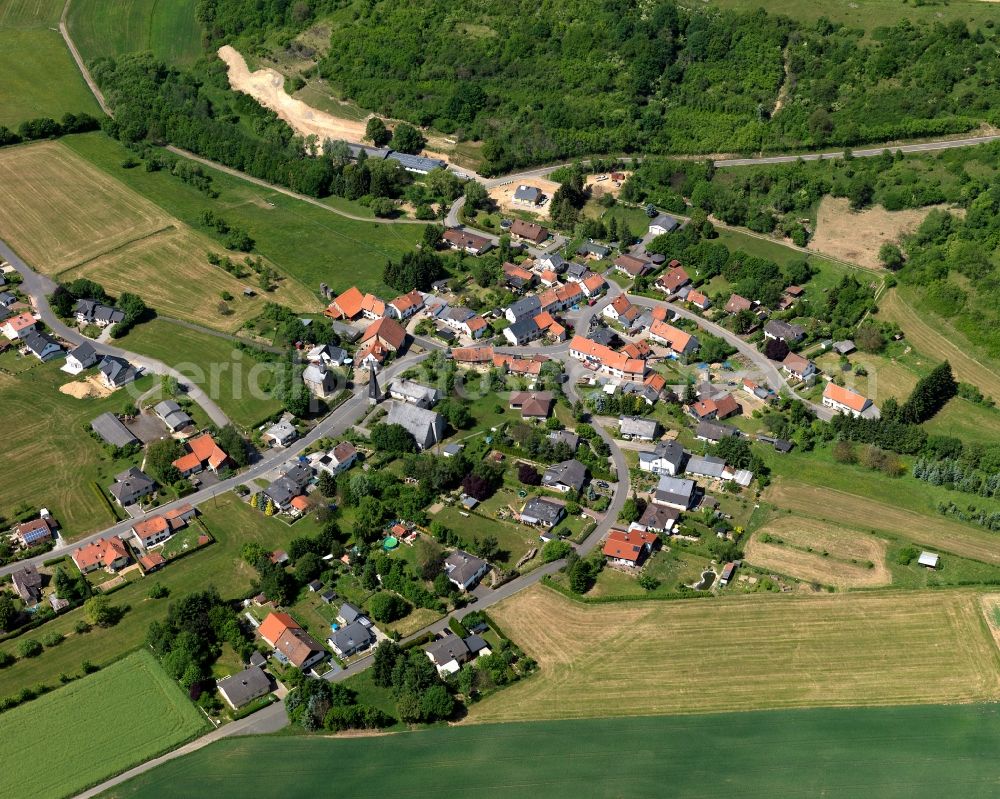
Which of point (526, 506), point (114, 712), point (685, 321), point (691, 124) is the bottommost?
→ point (114, 712)

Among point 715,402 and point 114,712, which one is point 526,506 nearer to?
point 715,402

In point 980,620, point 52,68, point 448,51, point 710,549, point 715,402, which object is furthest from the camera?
point 52,68

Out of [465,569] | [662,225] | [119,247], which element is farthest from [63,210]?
[465,569]

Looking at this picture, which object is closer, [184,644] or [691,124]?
[184,644]

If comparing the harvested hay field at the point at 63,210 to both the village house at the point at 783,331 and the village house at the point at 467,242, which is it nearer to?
the village house at the point at 467,242

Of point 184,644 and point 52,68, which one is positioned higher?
point 52,68

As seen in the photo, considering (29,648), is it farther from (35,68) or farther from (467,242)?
(35,68)

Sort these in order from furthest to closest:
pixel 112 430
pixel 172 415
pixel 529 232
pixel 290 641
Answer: pixel 529 232 → pixel 172 415 → pixel 112 430 → pixel 290 641

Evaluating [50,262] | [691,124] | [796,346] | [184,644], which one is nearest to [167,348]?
[50,262]
